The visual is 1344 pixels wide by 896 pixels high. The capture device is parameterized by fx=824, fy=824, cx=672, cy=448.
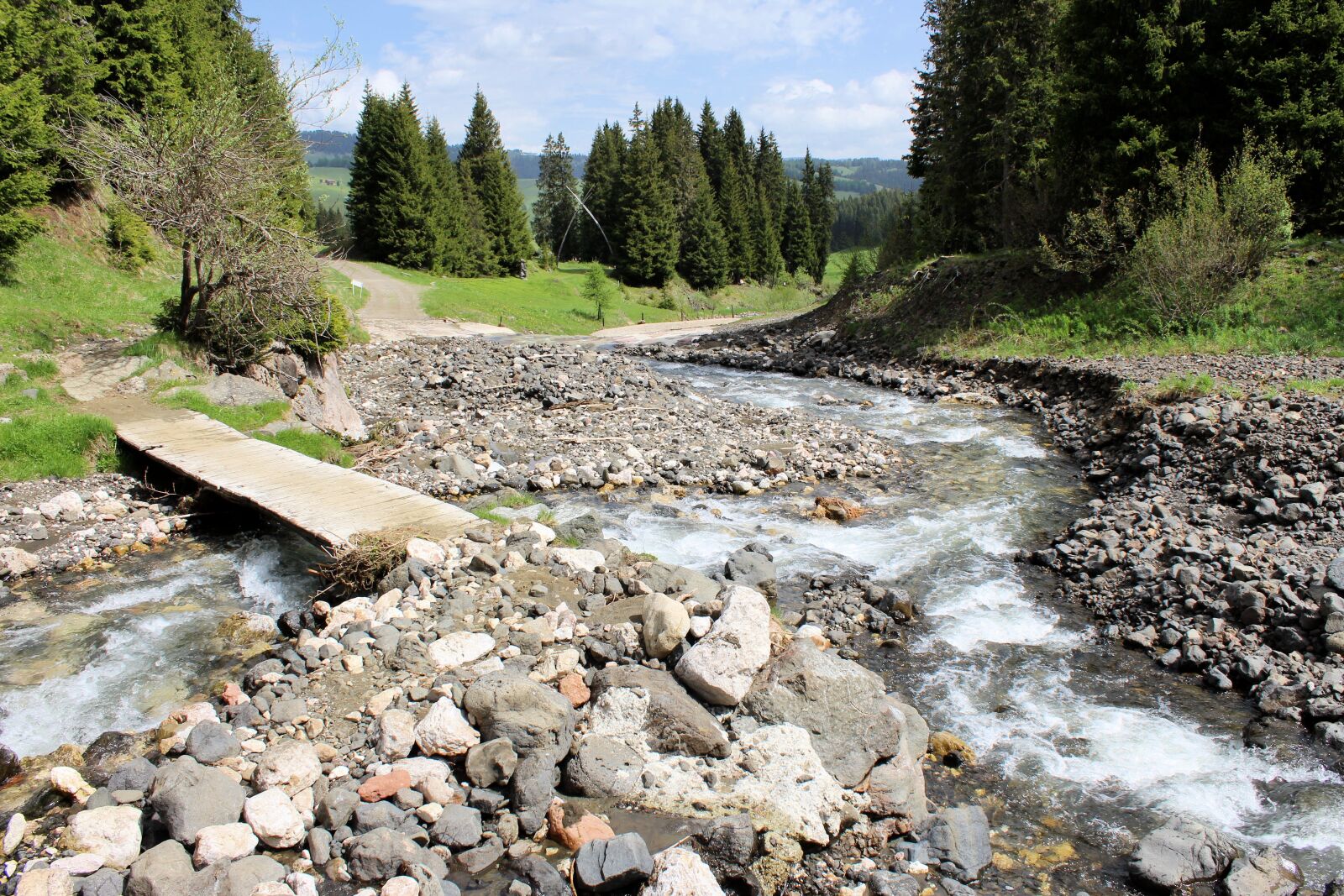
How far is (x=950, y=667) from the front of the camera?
7645 mm

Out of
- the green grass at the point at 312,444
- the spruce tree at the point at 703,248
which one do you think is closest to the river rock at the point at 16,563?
the green grass at the point at 312,444

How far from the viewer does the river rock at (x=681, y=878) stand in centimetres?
446

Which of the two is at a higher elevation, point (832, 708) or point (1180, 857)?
point (832, 708)

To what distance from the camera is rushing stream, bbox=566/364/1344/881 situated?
18.8 ft

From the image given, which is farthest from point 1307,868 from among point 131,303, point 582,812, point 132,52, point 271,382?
point 132,52

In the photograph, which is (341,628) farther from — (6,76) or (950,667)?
(6,76)

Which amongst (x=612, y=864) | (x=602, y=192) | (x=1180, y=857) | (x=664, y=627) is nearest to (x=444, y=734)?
(x=612, y=864)

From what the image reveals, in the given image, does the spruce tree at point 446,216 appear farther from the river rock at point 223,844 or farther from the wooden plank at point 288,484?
the river rock at point 223,844

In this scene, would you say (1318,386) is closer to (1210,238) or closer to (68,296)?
(1210,238)

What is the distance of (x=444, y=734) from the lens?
559 centimetres

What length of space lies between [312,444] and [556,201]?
78.3 meters

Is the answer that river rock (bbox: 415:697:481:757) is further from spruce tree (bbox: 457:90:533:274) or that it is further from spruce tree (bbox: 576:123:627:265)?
spruce tree (bbox: 576:123:627:265)

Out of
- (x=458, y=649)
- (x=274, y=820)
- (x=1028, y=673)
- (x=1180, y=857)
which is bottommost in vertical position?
(x=1028, y=673)

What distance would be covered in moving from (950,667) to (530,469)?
311 inches
